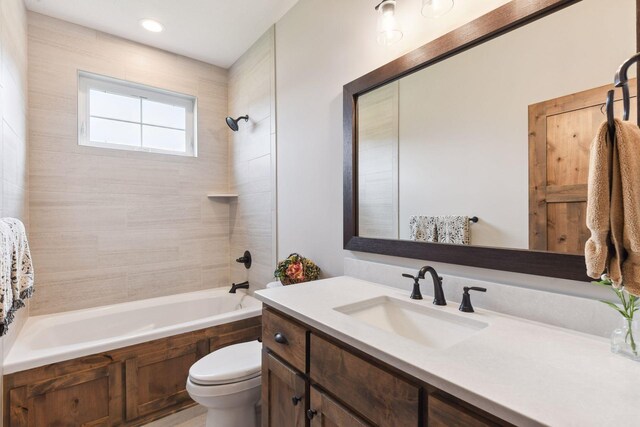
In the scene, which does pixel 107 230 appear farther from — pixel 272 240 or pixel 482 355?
pixel 482 355

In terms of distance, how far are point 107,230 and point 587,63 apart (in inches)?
119

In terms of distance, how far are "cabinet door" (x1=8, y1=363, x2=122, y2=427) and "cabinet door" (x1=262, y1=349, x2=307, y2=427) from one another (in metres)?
1.03

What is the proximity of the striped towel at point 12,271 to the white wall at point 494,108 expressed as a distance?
1.51 m

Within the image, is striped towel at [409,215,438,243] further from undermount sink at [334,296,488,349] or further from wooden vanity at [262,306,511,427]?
wooden vanity at [262,306,511,427]

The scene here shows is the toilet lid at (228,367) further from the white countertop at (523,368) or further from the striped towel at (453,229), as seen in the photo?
the striped towel at (453,229)

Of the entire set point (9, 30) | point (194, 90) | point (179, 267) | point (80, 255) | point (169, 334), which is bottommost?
point (169, 334)

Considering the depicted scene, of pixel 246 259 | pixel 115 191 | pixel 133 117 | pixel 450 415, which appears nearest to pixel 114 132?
pixel 133 117

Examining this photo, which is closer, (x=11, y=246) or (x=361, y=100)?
(x=11, y=246)

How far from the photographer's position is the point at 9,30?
1641 millimetres

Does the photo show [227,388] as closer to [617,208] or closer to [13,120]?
[617,208]

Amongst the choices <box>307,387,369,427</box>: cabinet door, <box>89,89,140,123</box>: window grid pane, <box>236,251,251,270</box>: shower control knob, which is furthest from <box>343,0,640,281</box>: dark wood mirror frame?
<box>89,89,140,123</box>: window grid pane

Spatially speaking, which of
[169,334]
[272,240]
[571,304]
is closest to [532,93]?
[571,304]

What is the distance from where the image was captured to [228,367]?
157 cm

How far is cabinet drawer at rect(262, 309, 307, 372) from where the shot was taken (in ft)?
3.54
